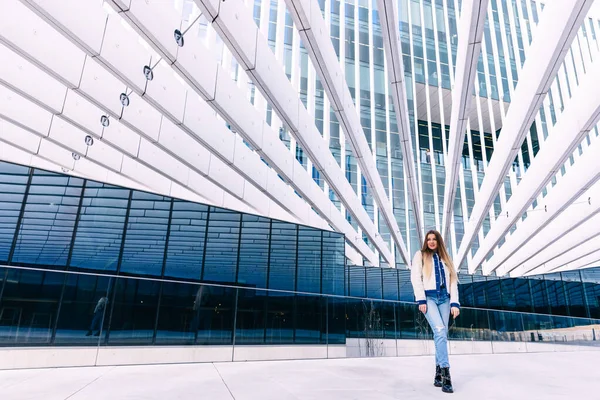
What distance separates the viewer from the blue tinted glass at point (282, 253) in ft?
57.3

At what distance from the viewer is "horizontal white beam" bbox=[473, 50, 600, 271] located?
698 centimetres

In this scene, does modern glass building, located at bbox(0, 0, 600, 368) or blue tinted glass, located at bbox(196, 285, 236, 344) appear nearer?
modern glass building, located at bbox(0, 0, 600, 368)

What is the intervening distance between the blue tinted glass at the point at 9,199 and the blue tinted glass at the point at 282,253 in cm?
1056

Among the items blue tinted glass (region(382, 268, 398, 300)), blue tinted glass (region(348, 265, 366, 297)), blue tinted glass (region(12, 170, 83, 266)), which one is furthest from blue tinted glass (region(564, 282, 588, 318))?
blue tinted glass (region(12, 170, 83, 266))

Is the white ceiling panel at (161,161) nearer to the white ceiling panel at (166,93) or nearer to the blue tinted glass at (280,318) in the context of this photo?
the white ceiling panel at (166,93)

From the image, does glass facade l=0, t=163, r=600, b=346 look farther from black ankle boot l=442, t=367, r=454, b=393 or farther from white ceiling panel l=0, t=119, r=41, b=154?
black ankle boot l=442, t=367, r=454, b=393

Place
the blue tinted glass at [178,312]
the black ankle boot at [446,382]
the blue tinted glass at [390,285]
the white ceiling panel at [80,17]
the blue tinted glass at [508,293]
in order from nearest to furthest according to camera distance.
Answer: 1. the black ankle boot at [446,382]
2. the white ceiling panel at [80,17]
3. the blue tinted glass at [178,312]
4. the blue tinted glass at [390,285]
5. the blue tinted glass at [508,293]

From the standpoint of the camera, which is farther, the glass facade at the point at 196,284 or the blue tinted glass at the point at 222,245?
the blue tinted glass at the point at 222,245

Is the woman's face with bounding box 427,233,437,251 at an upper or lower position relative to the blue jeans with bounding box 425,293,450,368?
upper

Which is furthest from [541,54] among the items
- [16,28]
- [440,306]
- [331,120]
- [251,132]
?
[331,120]

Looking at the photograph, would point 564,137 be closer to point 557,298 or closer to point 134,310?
point 134,310

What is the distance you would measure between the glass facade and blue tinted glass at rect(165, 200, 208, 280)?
58 millimetres

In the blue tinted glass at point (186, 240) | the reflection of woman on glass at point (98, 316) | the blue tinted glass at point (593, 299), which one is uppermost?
the blue tinted glass at point (186, 240)

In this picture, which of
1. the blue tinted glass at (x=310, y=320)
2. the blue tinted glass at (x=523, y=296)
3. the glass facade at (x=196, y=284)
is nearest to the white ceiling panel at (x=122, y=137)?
the glass facade at (x=196, y=284)
